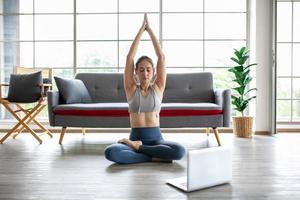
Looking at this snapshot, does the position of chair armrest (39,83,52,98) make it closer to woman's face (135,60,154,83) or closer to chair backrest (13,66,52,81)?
chair backrest (13,66,52,81)

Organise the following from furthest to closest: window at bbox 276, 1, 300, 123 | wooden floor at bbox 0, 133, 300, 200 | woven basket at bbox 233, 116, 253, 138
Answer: window at bbox 276, 1, 300, 123 → woven basket at bbox 233, 116, 253, 138 → wooden floor at bbox 0, 133, 300, 200

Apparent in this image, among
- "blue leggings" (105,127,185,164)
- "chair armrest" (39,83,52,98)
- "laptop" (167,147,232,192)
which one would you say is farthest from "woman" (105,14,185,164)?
"chair armrest" (39,83,52,98)

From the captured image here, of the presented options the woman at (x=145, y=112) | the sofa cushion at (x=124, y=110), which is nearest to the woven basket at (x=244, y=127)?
the sofa cushion at (x=124, y=110)

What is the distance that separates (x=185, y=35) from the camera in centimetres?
530

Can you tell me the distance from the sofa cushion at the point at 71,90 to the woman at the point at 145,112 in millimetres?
1434

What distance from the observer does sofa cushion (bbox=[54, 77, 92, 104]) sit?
3943 mm

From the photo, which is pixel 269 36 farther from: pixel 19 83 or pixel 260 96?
pixel 19 83

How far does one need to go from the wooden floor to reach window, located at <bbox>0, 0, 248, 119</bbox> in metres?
1.85

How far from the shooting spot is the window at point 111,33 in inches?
208

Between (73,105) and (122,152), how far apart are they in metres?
1.35

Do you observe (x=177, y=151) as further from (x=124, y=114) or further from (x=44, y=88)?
(x=44, y=88)

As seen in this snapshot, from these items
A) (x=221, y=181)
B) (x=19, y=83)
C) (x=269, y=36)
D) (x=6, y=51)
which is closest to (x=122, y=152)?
(x=221, y=181)

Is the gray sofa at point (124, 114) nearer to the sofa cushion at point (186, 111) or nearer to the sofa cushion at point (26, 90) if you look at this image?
the sofa cushion at point (186, 111)

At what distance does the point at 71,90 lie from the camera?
4004mm
